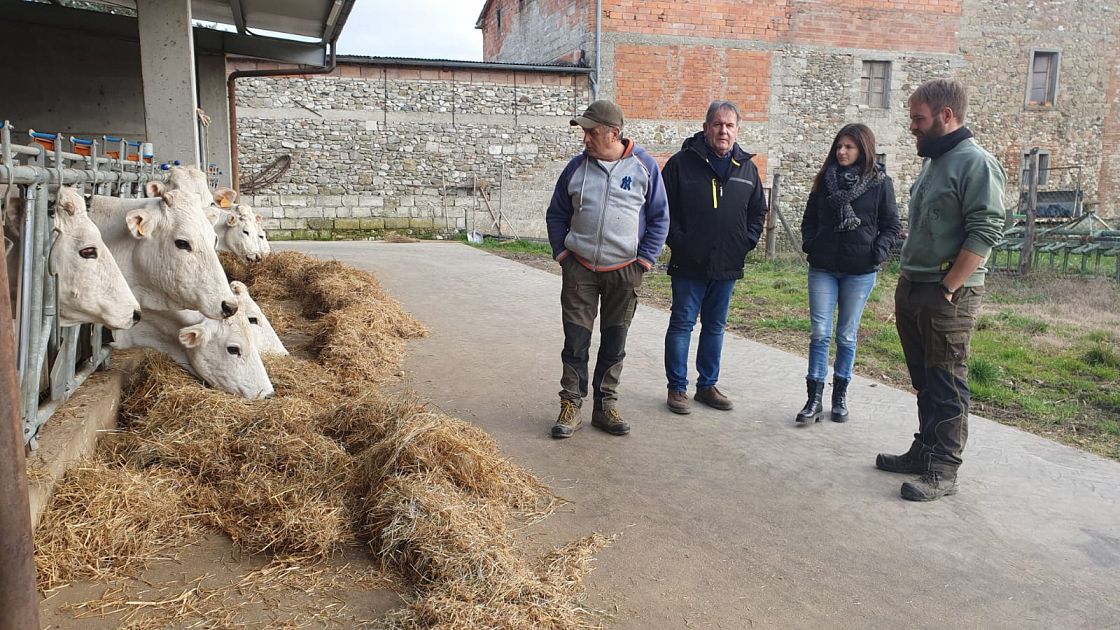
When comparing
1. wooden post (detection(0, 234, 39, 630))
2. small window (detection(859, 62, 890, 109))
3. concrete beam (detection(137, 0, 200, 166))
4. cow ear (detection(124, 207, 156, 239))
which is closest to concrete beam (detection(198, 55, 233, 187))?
concrete beam (detection(137, 0, 200, 166))

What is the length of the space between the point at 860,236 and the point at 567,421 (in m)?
2.03

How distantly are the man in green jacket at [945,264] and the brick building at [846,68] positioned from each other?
17.2 metres

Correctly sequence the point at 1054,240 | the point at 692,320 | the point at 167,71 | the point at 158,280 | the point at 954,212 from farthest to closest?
the point at 1054,240 → the point at 167,71 → the point at 692,320 → the point at 158,280 → the point at 954,212

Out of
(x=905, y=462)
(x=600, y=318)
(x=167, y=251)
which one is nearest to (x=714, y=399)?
(x=600, y=318)

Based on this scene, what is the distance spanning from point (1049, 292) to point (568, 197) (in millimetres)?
10081

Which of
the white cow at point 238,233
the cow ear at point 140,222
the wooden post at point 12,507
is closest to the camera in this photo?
the wooden post at point 12,507

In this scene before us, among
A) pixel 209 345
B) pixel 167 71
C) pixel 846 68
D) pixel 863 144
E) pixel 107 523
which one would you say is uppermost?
pixel 846 68

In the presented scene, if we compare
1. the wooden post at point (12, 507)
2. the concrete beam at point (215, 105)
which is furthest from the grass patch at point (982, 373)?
the concrete beam at point (215, 105)

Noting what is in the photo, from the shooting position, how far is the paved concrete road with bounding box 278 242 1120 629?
2.67 metres

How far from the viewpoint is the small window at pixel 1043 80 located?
2394 centimetres

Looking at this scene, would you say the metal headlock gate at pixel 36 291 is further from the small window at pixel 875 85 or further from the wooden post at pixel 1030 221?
the small window at pixel 875 85

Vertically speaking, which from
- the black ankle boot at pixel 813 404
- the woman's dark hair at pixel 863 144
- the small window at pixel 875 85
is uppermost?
the small window at pixel 875 85

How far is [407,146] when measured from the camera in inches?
779

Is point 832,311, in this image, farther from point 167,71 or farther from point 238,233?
point 167,71
